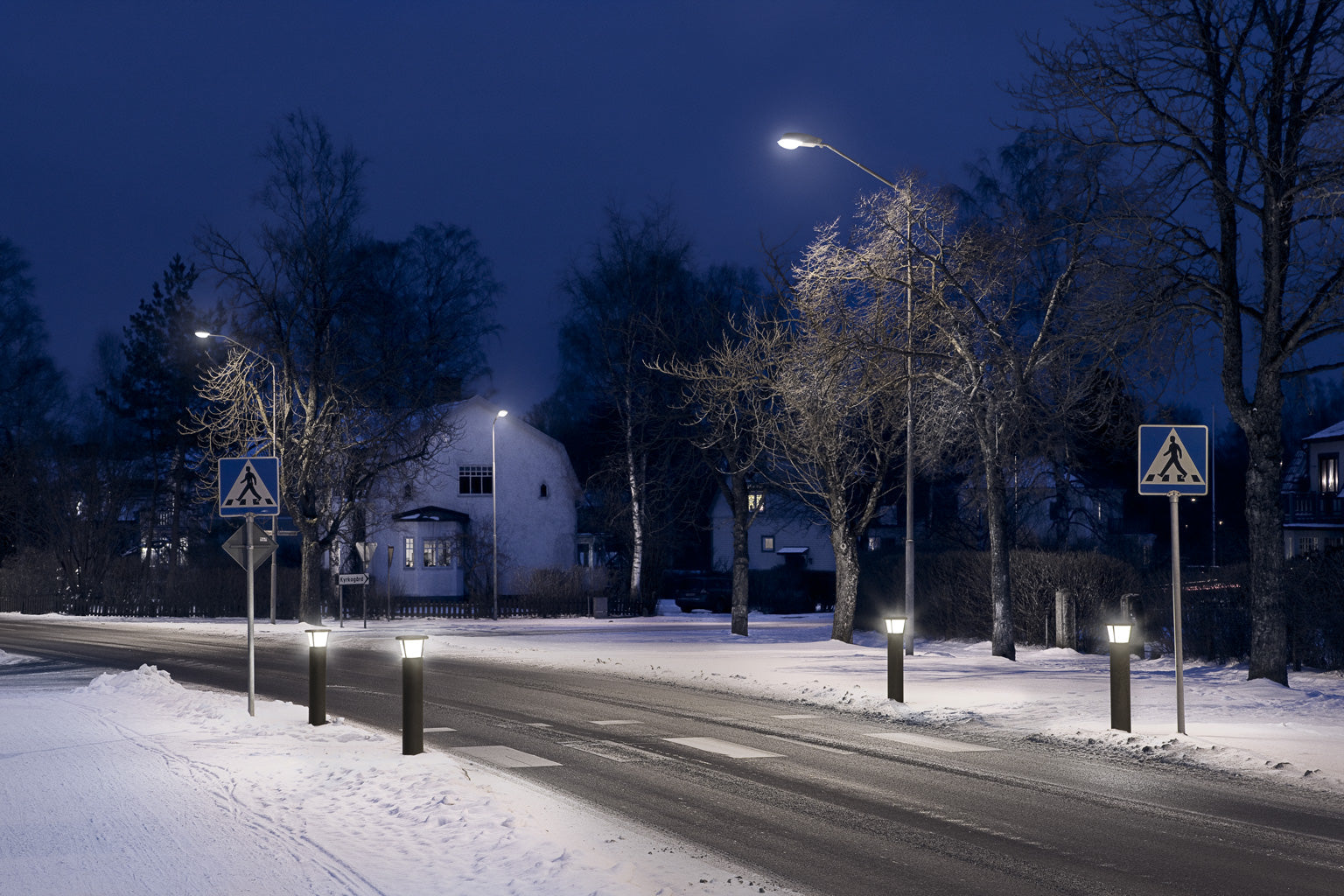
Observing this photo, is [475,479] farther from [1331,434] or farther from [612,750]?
[612,750]

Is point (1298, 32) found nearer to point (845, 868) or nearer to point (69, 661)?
point (845, 868)

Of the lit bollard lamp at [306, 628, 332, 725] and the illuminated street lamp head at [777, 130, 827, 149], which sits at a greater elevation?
the illuminated street lamp head at [777, 130, 827, 149]

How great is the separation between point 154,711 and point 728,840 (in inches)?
366

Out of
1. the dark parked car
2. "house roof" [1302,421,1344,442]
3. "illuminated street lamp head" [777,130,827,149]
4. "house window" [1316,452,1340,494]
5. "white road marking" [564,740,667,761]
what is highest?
"illuminated street lamp head" [777,130,827,149]

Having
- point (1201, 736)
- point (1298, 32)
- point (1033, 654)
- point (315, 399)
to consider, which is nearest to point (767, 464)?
point (1033, 654)

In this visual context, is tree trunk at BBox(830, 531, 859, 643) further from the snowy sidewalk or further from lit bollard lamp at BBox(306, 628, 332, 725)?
the snowy sidewalk

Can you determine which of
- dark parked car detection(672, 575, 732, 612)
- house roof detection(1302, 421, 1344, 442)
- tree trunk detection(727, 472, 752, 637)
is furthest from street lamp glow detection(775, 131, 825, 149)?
house roof detection(1302, 421, 1344, 442)

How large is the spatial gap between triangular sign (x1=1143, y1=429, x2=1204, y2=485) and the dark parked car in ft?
134

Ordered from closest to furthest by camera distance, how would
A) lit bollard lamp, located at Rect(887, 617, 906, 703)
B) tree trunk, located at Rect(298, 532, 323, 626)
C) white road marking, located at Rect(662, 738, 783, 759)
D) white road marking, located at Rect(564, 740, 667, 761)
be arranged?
1. white road marking, located at Rect(564, 740, 667, 761)
2. white road marking, located at Rect(662, 738, 783, 759)
3. lit bollard lamp, located at Rect(887, 617, 906, 703)
4. tree trunk, located at Rect(298, 532, 323, 626)

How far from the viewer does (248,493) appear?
46.3 feet

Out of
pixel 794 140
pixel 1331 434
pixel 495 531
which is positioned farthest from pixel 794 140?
pixel 1331 434

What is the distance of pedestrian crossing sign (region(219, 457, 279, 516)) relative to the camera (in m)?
14.0

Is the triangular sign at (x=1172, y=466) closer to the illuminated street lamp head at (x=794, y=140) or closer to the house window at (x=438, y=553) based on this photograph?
the illuminated street lamp head at (x=794, y=140)

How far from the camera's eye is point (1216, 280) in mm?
16953
